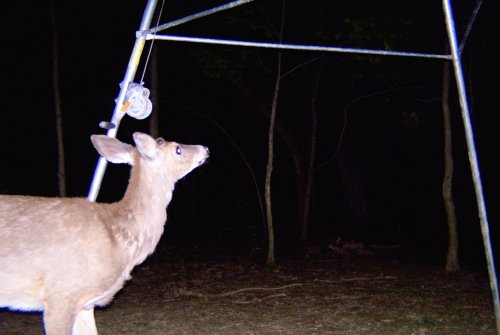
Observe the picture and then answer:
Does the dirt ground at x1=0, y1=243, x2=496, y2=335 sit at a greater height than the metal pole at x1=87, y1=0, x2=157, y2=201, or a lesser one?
lesser

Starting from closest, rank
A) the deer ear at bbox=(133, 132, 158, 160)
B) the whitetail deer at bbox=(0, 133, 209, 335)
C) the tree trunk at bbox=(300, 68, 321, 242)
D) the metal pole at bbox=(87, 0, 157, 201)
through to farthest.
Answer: the whitetail deer at bbox=(0, 133, 209, 335), the deer ear at bbox=(133, 132, 158, 160), the metal pole at bbox=(87, 0, 157, 201), the tree trunk at bbox=(300, 68, 321, 242)

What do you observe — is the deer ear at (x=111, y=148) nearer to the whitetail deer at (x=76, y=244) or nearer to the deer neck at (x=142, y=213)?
the whitetail deer at (x=76, y=244)

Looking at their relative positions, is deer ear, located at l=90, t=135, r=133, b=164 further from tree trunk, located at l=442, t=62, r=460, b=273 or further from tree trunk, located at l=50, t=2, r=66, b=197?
tree trunk, located at l=50, t=2, r=66, b=197

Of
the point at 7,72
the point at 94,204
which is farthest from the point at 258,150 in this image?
the point at 94,204

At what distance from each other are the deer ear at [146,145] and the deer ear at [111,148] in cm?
17

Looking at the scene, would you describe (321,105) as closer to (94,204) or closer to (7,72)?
(7,72)

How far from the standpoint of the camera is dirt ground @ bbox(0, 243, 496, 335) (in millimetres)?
7305

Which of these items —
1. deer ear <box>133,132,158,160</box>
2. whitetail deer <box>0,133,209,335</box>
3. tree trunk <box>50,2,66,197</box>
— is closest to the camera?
whitetail deer <box>0,133,209,335</box>

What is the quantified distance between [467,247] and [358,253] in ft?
16.4

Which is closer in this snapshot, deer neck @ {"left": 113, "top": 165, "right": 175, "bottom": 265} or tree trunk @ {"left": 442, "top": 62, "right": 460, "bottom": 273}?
deer neck @ {"left": 113, "top": 165, "right": 175, "bottom": 265}

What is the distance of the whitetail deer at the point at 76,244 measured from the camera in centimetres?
500

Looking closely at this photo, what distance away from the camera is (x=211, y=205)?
3173 cm

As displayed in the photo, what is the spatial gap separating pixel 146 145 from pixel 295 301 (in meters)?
4.34

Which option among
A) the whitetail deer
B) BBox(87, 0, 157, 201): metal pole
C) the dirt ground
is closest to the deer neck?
the whitetail deer
